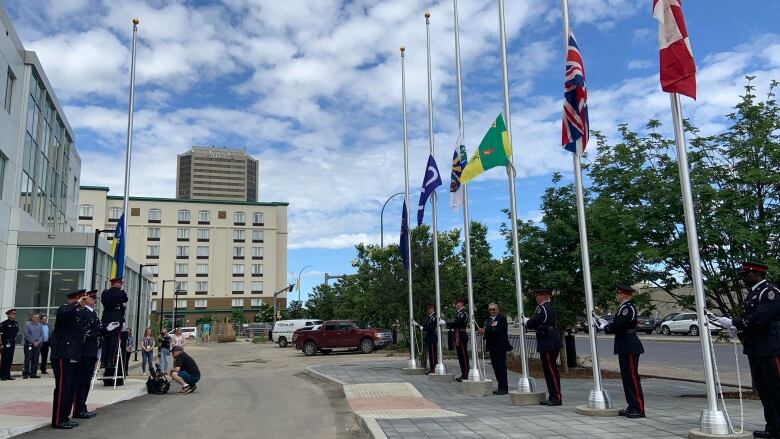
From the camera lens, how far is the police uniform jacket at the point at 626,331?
29.3 feet

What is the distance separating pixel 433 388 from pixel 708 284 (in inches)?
252

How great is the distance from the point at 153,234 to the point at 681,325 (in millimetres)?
79891

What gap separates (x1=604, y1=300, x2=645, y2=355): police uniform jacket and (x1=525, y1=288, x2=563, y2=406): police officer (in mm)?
1605

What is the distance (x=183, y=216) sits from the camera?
98.1m

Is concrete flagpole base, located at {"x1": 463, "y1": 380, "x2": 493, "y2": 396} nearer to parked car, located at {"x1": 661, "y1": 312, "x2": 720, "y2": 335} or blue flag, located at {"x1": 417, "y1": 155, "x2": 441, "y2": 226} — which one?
blue flag, located at {"x1": 417, "y1": 155, "x2": 441, "y2": 226}

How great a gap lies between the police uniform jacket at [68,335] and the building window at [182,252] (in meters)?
91.4

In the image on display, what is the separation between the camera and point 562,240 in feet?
56.3

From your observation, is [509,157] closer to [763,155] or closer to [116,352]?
[763,155]

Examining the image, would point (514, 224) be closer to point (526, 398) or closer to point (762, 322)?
point (526, 398)

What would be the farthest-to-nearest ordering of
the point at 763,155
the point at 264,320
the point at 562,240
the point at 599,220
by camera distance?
the point at 264,320 < the point at 562,240 < the point at 599,220 < the point at 763,155

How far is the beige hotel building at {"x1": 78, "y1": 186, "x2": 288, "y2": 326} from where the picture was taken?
9494cm

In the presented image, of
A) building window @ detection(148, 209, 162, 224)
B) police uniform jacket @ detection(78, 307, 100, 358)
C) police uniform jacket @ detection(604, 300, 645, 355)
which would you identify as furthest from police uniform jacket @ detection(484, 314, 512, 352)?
building window @ detection(148, 209, 162, 224)

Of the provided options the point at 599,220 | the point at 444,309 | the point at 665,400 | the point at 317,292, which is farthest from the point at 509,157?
the point at 317,292

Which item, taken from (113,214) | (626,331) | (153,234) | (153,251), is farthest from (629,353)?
(113,214)
